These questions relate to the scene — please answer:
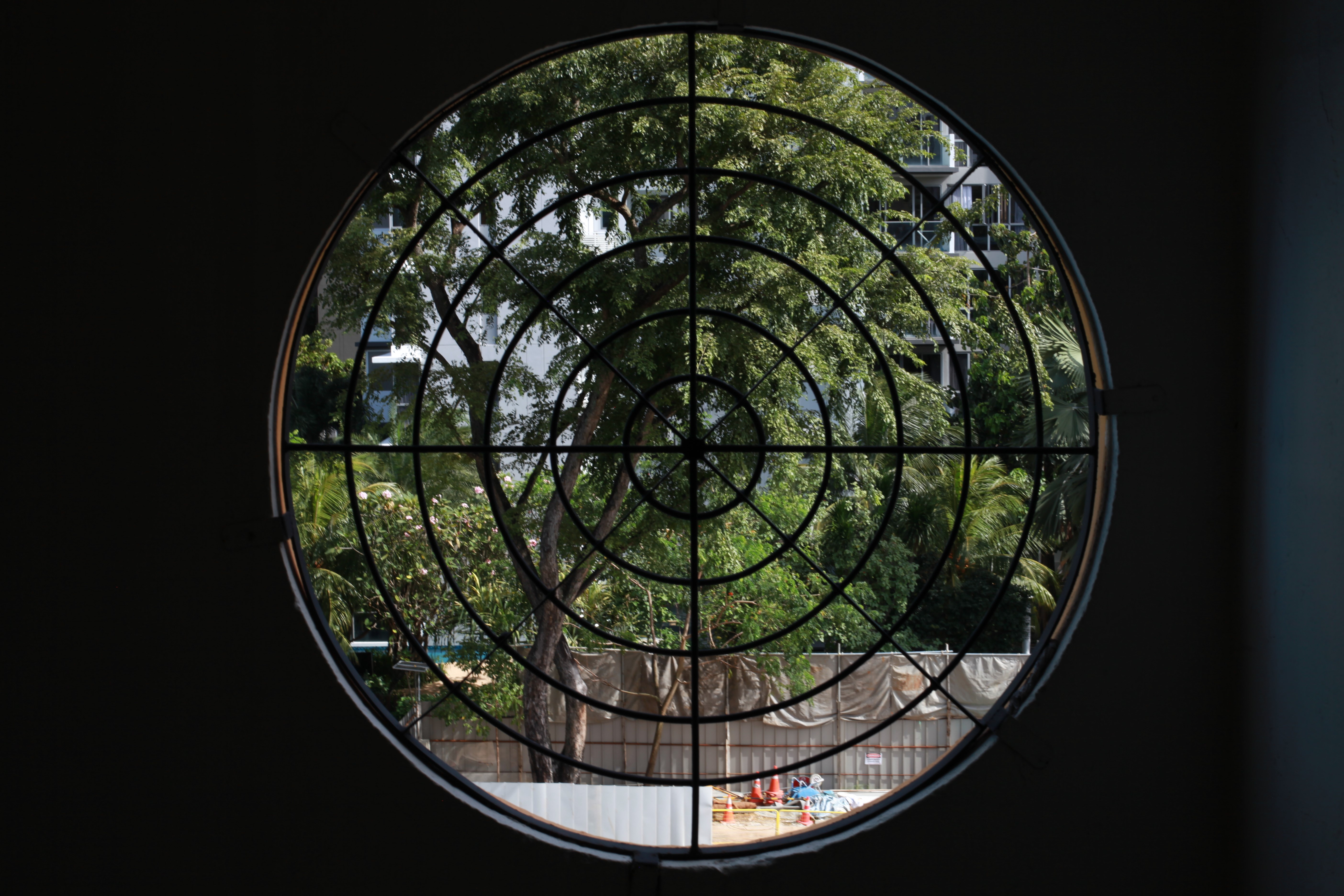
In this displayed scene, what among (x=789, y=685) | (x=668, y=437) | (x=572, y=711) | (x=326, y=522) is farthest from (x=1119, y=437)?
(x=789, y=685)

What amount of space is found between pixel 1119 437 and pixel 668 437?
6.64m

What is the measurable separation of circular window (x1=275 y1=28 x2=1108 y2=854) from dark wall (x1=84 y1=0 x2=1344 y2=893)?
238cm

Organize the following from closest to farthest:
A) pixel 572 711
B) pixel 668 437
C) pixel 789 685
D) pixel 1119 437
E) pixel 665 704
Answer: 1. pixel 1119 437
2. pixel 572 711
3. pixel 668 437
4. pixel 665 704
5. pixel 789 685

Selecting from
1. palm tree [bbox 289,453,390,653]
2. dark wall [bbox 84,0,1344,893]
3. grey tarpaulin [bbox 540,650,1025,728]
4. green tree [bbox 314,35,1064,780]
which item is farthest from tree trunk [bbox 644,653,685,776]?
dark wall [bbox 84,0,1344,893]

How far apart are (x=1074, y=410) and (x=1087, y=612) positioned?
7486mm

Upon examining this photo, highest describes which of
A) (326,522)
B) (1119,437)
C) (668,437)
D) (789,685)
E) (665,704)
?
(668,437)

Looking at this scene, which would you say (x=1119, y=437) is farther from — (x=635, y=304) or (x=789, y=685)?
(x=789, y=685)

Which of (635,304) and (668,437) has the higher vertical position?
(635,304)

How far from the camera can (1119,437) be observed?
1.32 meters

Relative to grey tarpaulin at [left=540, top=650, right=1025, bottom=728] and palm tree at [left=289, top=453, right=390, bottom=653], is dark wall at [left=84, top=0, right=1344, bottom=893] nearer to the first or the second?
palm tree at [left=289, top=453, right=390, bottom=653]

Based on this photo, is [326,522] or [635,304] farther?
[326,522]

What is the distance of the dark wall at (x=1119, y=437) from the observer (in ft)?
4.30

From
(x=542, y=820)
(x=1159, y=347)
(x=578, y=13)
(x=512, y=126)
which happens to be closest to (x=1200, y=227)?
(x=1159, y=347)

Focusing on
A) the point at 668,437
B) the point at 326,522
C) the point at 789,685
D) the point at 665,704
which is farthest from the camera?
the point at 789,685
